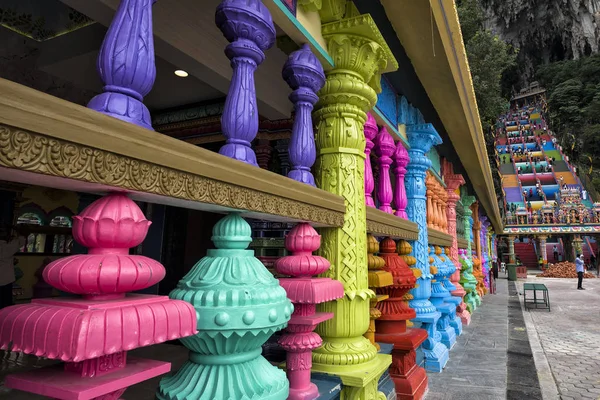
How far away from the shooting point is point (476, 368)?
4484 mm

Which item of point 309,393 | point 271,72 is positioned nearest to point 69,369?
point 309,393

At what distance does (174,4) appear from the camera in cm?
223

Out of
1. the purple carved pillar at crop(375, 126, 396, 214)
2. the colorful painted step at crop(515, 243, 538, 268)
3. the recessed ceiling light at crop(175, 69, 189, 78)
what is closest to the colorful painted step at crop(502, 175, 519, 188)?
the colorful painted step at crop(515, 243, 538, 268)

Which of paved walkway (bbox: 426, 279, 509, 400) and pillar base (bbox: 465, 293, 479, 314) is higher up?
pillar base (bbox: 465, 293, 479, 314)

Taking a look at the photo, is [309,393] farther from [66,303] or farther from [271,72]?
[271,72]

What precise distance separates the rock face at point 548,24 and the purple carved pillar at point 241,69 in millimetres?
48960

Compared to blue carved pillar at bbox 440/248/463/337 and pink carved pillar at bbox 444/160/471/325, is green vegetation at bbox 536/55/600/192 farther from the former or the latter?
blue carved pillar at bbox 440/248/463/337

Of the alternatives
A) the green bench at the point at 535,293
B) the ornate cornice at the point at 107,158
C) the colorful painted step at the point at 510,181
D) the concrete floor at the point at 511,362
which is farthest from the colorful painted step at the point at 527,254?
the ornate cornice at the point at 107,158

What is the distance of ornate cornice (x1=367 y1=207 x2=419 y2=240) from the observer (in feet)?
8.36

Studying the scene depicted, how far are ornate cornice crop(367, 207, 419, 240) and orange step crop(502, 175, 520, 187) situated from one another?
1419 inches

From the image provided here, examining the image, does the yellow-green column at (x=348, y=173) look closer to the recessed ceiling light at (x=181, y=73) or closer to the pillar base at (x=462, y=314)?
the recessed ceiling light at (x=181, y=73)

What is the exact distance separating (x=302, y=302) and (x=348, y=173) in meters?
0.85

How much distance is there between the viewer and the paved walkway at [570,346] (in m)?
4.03

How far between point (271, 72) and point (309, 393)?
2377 mm
